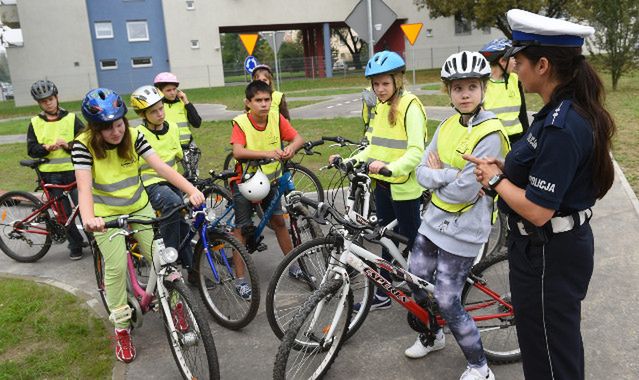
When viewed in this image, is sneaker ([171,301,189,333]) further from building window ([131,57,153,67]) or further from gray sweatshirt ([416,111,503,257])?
building window ([131,57,153,67])

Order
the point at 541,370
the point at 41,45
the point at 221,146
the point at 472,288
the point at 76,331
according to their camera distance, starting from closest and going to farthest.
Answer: the point at 541,370 → the point at 472,288 → the point at 76,331 → the point at 221,146 → the point at 41,45

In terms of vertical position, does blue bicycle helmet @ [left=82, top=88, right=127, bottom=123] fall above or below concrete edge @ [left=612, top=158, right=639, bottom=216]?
above

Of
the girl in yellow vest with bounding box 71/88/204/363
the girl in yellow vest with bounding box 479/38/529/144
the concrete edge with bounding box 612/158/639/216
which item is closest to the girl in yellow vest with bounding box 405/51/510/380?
the girl in yellow vest with bounding box 71/88/204/363

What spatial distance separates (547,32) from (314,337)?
2224 millimetres

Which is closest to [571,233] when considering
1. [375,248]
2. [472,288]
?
[472,288]

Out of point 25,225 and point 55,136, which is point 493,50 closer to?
point 55,136

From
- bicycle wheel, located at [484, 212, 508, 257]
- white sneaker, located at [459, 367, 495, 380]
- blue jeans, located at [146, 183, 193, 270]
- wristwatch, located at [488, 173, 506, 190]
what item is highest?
wristwatch, located at [488, 173, 506, 190]

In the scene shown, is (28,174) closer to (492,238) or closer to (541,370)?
(492,238)

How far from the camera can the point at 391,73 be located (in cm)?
385

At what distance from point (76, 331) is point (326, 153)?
6881 millimetres

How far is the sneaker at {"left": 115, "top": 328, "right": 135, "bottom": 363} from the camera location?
375cm

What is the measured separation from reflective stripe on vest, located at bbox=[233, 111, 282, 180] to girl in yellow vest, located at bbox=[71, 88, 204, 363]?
1034 millimetres

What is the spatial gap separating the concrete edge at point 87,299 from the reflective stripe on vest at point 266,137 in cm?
197

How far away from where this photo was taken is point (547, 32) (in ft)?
6.46
